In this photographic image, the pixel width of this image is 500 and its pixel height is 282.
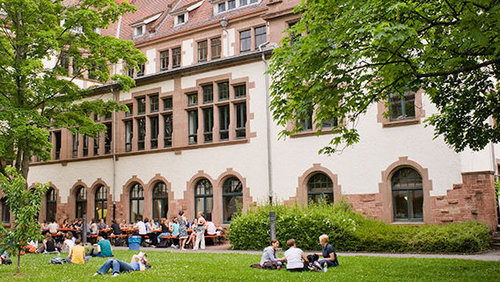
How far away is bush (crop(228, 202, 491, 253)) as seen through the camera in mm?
18344

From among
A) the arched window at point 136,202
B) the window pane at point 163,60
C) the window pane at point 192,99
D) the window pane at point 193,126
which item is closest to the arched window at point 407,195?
the window pane at point 193,126

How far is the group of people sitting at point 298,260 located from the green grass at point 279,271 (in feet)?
0.93

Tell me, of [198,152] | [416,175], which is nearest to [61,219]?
[198,152]

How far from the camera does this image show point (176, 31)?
32.6m

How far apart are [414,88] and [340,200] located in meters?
12.5

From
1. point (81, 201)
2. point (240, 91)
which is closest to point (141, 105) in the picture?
point (240, 91)

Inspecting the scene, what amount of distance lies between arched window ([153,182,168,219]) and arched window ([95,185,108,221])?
377cm

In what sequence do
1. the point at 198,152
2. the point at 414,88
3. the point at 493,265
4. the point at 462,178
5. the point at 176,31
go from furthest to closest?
the point at 176,31
the point at 198,152
the point at 462,178
the point at 493,265
the point at 414,88

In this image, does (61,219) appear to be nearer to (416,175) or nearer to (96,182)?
(96,182)

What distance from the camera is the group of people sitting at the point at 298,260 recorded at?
45.6ft

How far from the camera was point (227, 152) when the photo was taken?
89.3 ft

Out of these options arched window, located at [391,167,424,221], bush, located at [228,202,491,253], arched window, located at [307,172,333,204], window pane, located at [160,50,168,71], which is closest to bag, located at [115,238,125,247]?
bush, located at [228,202,491,253]

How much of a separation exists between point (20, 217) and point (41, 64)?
9.78 m

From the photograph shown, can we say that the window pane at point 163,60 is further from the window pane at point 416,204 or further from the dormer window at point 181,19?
the window pane at point 416,204
